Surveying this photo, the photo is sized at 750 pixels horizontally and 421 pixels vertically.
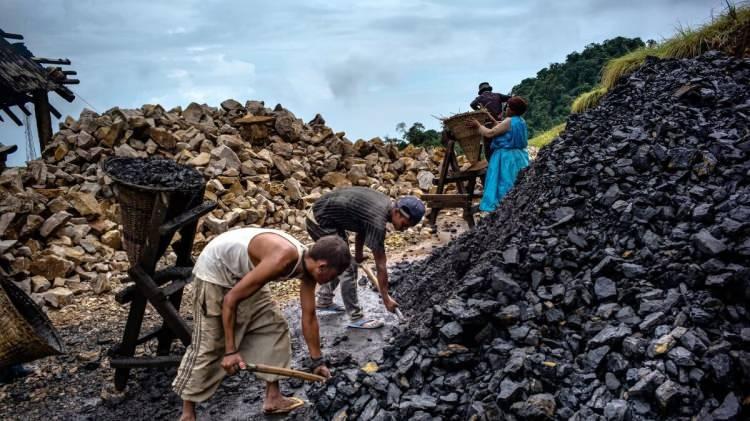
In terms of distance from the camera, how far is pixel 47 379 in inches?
170

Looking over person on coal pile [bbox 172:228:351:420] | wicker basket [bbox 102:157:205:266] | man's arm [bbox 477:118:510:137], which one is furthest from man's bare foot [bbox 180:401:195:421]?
man's arm [bbox 477:118:510:137]

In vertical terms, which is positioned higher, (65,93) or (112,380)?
(65,93)

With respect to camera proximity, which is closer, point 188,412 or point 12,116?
point 188,412

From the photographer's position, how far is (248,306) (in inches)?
A: 133

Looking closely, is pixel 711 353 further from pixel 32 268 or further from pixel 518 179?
pixel 32 268

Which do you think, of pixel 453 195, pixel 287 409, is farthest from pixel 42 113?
pixel 287 409

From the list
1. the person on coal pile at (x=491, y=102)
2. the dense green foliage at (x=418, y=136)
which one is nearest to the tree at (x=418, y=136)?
the dense green foliage at (x=418, y=136)

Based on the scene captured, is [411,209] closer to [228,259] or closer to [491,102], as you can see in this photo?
[228,259]

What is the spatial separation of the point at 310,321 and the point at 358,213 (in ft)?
4.39

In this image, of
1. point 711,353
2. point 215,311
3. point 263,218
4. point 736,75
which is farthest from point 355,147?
point 711,353

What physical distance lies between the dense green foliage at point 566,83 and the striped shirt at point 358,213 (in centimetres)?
1672

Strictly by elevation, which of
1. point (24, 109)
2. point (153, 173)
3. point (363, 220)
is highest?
point (24, 109)

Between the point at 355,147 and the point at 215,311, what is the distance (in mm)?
8829

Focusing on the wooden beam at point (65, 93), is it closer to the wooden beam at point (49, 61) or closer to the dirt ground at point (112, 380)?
the wooden beam at point (49, 61)
